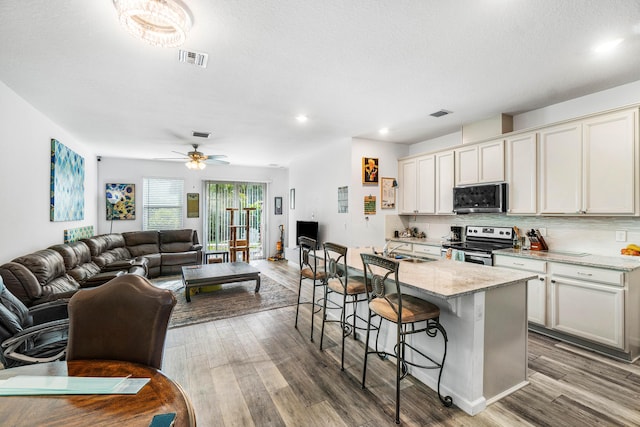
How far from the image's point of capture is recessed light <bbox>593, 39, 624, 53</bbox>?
223 cm

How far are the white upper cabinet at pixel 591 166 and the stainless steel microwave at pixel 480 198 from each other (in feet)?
1.48

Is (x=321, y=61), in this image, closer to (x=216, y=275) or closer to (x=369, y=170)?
(x=369, y=170)

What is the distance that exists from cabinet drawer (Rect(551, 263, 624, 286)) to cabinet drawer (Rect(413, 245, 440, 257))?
5.08 ft

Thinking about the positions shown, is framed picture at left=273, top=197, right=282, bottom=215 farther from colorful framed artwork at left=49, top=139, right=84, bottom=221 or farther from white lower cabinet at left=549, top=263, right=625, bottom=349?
white lower cabinet at left=549, top=263, right=625, bottom=349

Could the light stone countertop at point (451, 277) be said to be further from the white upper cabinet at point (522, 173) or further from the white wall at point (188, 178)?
the white wall at point (188, 178)

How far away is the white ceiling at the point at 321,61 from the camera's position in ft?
6.23

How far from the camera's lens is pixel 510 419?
188 centimetres

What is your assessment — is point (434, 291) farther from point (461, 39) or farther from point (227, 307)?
point (227, 307)

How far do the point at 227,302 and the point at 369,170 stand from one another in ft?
10.8

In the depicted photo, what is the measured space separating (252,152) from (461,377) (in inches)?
223

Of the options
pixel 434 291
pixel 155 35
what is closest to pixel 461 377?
pixel 434 291

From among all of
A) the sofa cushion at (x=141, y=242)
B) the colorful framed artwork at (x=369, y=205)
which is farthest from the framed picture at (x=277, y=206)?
the colorful framed artwork at (x=369, y=205)

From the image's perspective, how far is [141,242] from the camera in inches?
255

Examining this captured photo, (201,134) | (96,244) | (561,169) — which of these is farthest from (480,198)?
(96,244)
